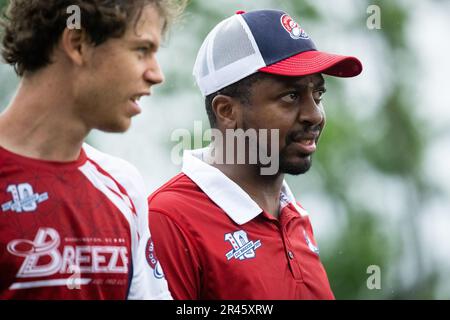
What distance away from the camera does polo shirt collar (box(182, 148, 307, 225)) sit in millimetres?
3918

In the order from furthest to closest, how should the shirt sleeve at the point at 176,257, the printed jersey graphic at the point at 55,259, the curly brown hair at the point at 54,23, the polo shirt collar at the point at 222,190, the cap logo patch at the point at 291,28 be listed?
the cap logo patch at the point at 291,28 → the polo shirt collar at the point at 222,190 → the shirt sleeve at the point at 176,257 → the curly brown hair at the point at 54,23 → the printed jersey graphic at the point at 55,259

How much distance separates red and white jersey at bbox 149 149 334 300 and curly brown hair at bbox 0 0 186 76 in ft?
2.91

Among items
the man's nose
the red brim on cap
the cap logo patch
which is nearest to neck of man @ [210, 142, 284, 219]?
the red brim on cap

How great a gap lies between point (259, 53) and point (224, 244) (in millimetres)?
835

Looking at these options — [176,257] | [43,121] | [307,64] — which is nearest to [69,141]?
[43,121]

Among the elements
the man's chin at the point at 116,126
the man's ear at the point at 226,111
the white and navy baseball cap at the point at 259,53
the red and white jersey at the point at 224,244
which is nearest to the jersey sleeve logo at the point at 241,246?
the red and white jersey at the point at 224,244

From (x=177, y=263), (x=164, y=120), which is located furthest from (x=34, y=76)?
(x=164, y=120)

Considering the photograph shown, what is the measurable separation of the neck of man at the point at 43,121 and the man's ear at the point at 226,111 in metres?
1.03

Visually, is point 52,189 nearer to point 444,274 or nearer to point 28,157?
point 28,157

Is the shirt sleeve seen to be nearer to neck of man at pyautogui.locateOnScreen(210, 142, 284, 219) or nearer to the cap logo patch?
neck of man at pyautogui.locateOnScreen(210, 142, 284, 219)

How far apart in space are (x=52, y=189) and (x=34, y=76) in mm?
382

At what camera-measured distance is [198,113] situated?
1327 centimetres

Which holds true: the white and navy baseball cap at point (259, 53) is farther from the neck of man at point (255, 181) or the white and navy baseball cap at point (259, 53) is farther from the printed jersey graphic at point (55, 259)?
the printed jersey graphic at point (55, 259)

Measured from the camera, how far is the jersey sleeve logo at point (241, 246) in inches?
148
